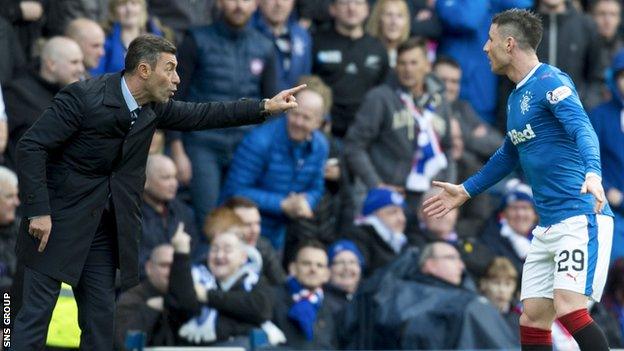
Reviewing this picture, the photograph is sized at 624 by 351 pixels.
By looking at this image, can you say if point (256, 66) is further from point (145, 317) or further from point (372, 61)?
point (145, 317)

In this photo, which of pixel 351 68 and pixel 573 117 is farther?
pixel 351 68

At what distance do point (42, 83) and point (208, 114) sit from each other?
3.22m

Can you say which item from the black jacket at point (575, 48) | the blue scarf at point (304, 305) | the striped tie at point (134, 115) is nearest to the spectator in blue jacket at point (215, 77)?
the blue scarf at point (304, 305)

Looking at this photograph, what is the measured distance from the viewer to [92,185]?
825 cm

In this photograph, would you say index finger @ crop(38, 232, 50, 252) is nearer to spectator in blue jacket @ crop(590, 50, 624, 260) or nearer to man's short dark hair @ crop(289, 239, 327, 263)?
man's short dark hair @ crop(289, 239, 327, 263)

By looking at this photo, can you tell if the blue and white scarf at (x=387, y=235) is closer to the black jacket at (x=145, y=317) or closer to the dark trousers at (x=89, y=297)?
the black jacket at (x=145, y=317)

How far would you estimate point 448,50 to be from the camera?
14430mm

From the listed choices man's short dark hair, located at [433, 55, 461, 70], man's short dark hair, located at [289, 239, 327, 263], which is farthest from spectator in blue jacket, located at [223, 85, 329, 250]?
man's short dark hair, located at [433, 55, 461, 70]

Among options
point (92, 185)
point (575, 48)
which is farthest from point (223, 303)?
point (575, 48)

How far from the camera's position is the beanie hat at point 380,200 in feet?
41.1

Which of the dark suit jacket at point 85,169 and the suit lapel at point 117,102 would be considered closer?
the dark suit jacket at point 85,169

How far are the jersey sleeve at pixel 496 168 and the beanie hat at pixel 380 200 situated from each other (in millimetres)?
3715

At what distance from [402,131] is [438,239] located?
3.70 feet

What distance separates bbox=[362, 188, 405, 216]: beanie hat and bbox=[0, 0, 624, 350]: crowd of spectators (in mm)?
17
